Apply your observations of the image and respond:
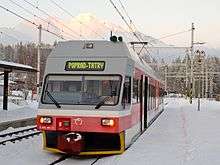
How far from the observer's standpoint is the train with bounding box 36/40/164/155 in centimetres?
1171

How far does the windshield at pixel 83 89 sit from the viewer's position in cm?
1205

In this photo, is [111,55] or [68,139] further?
[111,55]

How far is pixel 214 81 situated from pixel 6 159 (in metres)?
126

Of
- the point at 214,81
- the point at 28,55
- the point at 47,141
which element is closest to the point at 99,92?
the point at 47,141

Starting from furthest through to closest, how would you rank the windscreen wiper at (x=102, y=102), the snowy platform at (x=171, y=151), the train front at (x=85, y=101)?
the windscreen wiper at (x=102, y=102) < the train front at (x=85, y=101) < the snowy platform at (x=171, y=151)

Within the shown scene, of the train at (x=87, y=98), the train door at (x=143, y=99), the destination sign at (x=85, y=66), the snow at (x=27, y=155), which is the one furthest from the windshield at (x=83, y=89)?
the train door at (x=143, y=99)

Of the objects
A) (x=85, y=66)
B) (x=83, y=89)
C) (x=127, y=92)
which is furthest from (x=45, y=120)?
(x=127, y=92)

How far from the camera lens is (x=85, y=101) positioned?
39.4 ft

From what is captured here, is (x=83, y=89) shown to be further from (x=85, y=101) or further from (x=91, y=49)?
(x=91, y=49)

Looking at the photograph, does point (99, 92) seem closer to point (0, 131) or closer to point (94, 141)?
point (94, 141)

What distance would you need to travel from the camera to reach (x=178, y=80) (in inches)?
5719

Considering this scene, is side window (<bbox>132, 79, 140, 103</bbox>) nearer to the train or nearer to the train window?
the train window

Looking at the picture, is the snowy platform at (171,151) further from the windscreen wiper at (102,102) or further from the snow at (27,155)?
the windscreen wiper at (102,102)

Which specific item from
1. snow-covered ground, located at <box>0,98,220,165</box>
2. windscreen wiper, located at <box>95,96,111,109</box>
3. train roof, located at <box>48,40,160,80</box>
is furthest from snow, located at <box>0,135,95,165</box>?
train roof, located at <box>48,40,160,80</box>
